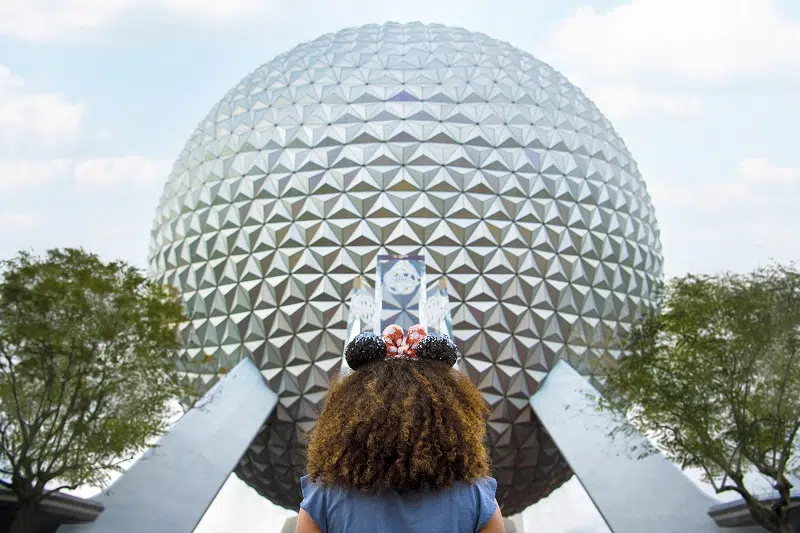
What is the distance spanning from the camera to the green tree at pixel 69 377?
11.3 meters

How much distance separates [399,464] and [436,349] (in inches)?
23.1

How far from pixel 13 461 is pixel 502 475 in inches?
413

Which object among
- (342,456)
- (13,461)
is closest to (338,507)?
(342,456)

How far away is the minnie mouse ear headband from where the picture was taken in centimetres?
314

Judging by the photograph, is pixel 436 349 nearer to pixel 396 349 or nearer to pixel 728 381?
pixel 396 349

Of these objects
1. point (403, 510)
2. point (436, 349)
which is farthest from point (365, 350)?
point (403, 510)

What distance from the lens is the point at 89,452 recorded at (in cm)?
1182

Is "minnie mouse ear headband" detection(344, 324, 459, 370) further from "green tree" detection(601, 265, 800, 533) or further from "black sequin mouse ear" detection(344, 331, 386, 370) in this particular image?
"green tree" detection(601, 265, 800, 533)

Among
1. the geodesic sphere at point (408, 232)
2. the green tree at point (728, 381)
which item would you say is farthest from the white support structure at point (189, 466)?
the green tree at point (728, 381)

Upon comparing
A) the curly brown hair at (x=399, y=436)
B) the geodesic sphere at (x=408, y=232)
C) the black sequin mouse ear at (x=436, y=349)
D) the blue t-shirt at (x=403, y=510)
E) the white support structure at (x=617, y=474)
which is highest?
the geodesic sphere at (x=408, y=232)

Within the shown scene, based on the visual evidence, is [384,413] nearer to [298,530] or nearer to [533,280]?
[298,530]

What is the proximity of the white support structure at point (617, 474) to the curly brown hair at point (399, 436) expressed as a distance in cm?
1098

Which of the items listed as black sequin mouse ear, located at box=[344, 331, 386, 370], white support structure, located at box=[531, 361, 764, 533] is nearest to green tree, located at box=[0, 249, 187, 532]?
white support structure, located at box=[531, 361, 764, 533]

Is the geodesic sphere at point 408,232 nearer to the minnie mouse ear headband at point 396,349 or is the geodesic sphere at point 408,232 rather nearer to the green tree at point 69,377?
the green tree at point 69,377
